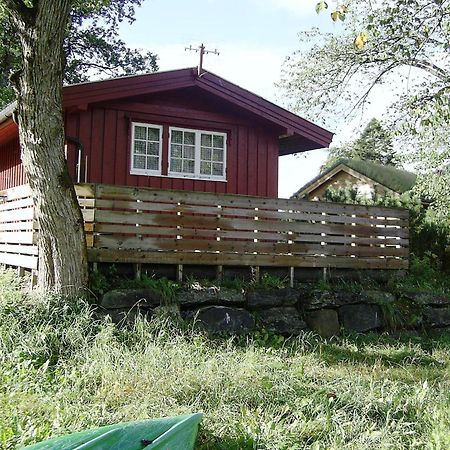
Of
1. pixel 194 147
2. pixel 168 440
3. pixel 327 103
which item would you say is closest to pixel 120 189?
pixel 194 147

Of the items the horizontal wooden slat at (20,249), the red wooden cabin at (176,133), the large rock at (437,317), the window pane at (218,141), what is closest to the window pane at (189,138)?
the red wooden cabin at (176,133)

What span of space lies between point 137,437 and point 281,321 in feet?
17.8

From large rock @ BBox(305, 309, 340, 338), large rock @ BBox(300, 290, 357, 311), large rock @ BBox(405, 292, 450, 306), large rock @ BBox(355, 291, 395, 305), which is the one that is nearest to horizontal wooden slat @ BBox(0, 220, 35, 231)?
large rock @ BBox(300, 290, 357, 311)

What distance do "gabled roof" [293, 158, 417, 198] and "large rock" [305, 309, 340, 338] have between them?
568 inches

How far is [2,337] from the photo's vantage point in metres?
6.43

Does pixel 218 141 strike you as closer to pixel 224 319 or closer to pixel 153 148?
pixel 153 148

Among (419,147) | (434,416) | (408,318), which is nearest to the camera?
(434,416)

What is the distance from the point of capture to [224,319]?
8609 millimetres

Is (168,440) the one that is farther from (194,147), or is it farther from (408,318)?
(194,147)

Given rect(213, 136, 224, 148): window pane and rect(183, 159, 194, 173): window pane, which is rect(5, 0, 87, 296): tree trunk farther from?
rect(213, 136, 224, 148): window pane

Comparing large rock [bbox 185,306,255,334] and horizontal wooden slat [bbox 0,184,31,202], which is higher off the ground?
horizontal wooden slat [bbox 0,184,31,202]

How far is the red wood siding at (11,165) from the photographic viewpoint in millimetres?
12852

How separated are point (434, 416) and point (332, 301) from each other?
4451mm

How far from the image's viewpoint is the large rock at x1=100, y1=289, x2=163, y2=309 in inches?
311
